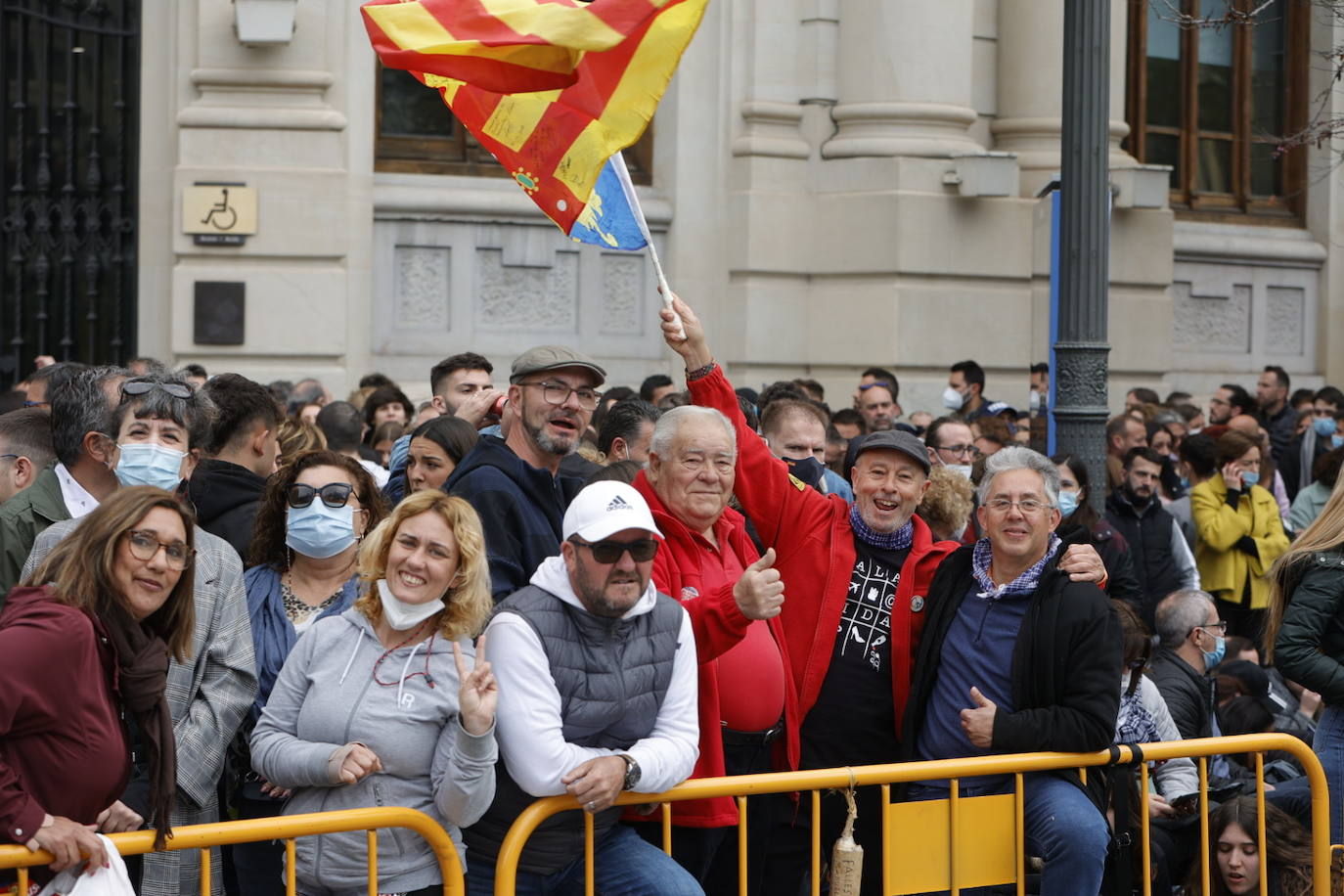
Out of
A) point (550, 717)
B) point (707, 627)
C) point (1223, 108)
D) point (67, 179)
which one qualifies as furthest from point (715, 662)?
point (1223, 108)

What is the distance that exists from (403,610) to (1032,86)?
1129cm

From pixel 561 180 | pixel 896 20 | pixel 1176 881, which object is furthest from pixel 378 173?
pixel 1176 881

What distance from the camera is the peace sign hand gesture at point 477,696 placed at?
448cm

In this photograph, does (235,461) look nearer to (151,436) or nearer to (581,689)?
(151,436)

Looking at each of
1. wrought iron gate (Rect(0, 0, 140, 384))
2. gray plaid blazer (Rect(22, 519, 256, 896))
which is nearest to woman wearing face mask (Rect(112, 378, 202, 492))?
gray plaid blazer (Rect(22, 519, 256, 896))

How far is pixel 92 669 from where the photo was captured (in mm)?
4285

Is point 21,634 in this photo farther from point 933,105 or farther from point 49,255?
point 933,105

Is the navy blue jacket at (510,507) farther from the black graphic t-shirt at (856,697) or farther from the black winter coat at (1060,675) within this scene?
the black winter coat at (1060,675)

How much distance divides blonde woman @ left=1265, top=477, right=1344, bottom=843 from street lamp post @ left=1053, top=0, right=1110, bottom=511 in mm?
1401

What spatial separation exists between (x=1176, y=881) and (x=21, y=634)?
Result: 4.24 metres

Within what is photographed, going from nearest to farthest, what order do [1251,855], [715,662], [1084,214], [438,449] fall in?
[715,662], [1251,855], [438,449], [1084,214]

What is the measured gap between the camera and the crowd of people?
4523 mm

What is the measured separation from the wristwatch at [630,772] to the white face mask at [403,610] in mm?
633

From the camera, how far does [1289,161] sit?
18.2 m
